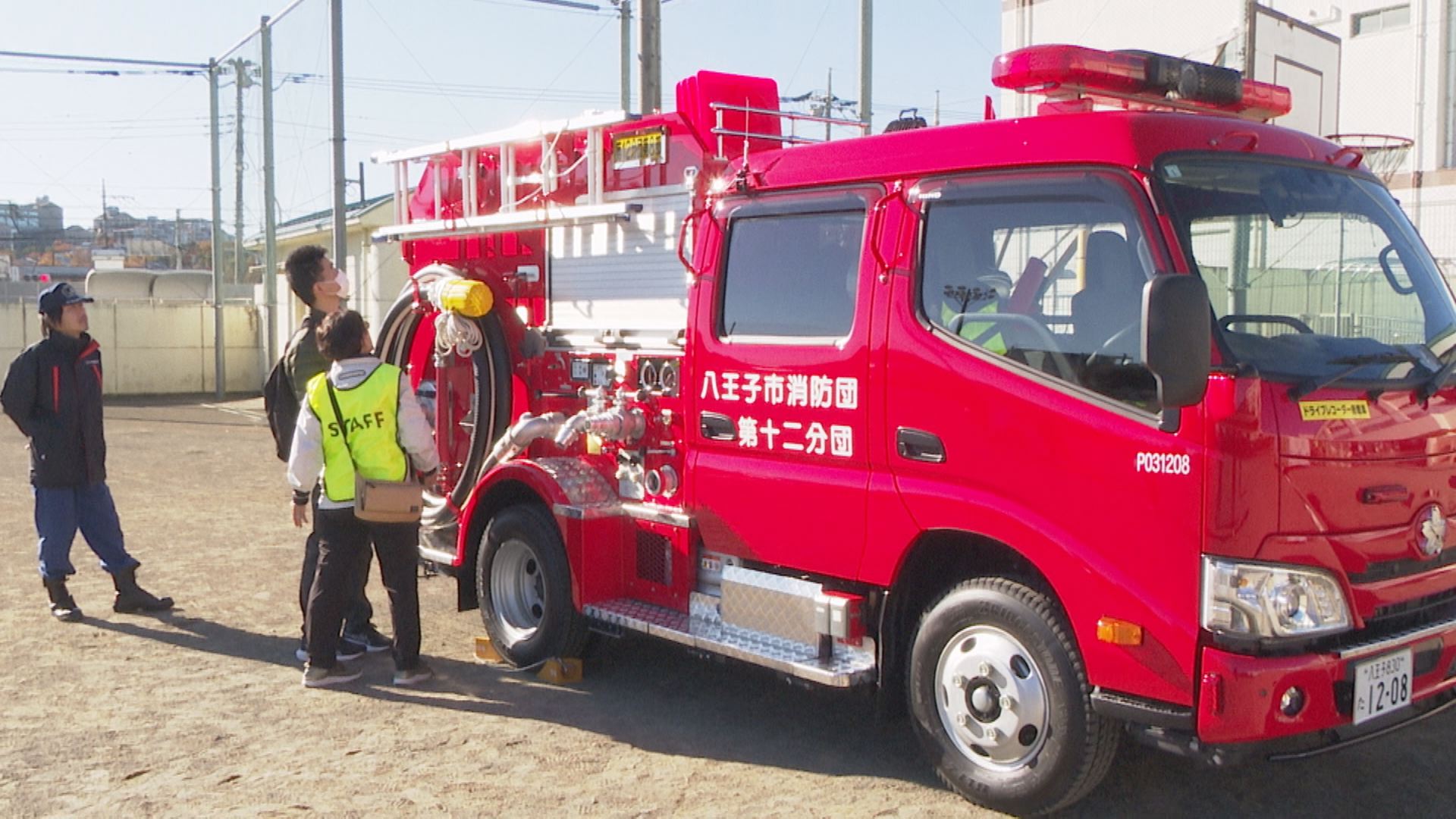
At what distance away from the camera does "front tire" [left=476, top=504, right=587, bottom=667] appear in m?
6.51

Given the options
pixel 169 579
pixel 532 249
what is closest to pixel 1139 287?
pixel 532 249

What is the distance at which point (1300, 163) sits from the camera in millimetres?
4789

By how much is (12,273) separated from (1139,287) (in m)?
81.8

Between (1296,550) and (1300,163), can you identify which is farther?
(1300,163)

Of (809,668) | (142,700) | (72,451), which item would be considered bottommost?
(142,700)

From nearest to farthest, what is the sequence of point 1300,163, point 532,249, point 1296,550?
point 1296,550 < point 1300,163 < point 532,249

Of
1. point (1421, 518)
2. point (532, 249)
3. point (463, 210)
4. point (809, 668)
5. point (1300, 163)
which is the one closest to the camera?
point (1421, 518)

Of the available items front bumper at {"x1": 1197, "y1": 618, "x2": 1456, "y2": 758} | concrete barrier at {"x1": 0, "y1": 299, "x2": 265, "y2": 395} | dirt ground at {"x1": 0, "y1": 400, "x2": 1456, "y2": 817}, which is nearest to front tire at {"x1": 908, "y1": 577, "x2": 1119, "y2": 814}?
dirt ground at {"x1": 0, "y1": 400, "x2": 1456, "y2": 817}

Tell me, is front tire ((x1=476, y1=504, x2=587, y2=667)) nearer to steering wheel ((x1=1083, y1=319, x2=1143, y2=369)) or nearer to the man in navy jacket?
the man in navy jacket

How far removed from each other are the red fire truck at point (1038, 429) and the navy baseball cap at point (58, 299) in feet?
11.1

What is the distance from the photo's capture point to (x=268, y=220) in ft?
82.9

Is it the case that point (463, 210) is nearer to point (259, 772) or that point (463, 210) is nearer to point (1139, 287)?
point (259, 772)

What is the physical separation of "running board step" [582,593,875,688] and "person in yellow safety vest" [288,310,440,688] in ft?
3.13

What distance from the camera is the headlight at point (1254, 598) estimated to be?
4.09 meters
